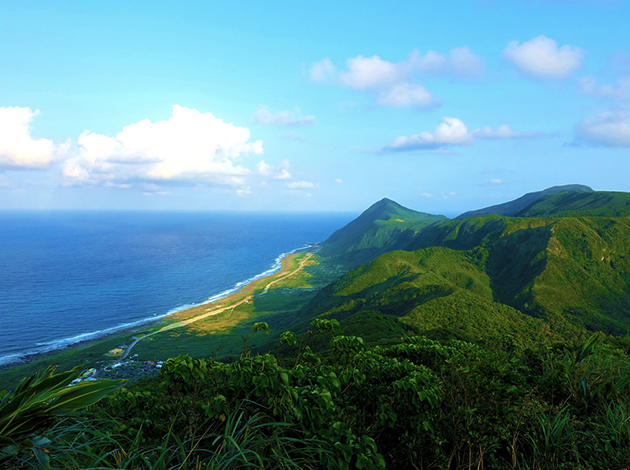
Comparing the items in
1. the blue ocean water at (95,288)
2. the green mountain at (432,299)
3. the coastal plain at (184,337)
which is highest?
the green mountain at (432,299)

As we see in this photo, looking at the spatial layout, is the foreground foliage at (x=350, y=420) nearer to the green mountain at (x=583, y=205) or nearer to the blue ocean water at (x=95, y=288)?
the blue ocean water at (x=95, y=288)

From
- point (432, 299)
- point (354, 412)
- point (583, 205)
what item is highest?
point (583, 205)

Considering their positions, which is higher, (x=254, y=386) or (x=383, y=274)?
(x=254, y=386)

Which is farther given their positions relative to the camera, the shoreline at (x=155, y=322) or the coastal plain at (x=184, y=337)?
the shoreline at (x=155, y=322)

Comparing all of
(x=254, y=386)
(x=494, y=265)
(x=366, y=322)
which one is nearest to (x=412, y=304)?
(x=366, y=322)

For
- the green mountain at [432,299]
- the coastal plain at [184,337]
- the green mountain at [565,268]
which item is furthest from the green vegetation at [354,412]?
the green mountain at [565,268]

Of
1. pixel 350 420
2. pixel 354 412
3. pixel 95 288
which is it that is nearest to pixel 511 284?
pixel 354 412

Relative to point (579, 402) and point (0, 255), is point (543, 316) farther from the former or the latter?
point (0, 255)

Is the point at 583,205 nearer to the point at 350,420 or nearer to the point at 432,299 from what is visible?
the point at 432,299

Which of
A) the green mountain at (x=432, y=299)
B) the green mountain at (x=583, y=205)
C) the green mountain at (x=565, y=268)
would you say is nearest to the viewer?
the green mountain at (x=432, y=299)
